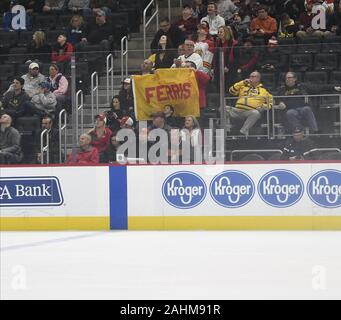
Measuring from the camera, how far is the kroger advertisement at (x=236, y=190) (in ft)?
45.8

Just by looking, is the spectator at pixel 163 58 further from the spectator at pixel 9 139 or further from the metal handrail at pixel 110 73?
the spectator at pixel 9 139

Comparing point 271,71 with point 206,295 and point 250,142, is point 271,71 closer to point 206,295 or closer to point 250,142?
point 250,142

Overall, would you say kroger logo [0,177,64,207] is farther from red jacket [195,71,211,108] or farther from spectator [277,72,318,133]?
spectator [277,72,318,133]

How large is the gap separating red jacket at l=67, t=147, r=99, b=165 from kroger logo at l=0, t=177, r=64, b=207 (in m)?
0.47

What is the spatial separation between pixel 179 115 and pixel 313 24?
4.49m

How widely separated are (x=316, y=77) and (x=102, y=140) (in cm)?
322

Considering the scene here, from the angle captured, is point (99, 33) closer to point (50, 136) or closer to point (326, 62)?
point (50, 136)

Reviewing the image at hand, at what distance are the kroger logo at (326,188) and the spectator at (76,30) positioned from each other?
6.18m

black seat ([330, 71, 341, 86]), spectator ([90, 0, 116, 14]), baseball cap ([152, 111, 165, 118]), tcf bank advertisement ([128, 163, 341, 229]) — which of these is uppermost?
spectator ([90, 0, 116, 14])

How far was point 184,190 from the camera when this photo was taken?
14.3m

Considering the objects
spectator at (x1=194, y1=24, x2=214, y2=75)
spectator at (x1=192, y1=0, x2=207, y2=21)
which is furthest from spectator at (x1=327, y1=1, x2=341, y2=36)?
spectator at (x1=194, y1=24, x2=214, y2=75)

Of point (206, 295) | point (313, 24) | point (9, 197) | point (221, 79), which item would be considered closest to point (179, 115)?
point (221, 79)

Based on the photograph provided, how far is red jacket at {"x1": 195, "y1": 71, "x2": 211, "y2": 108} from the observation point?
1355 cm
